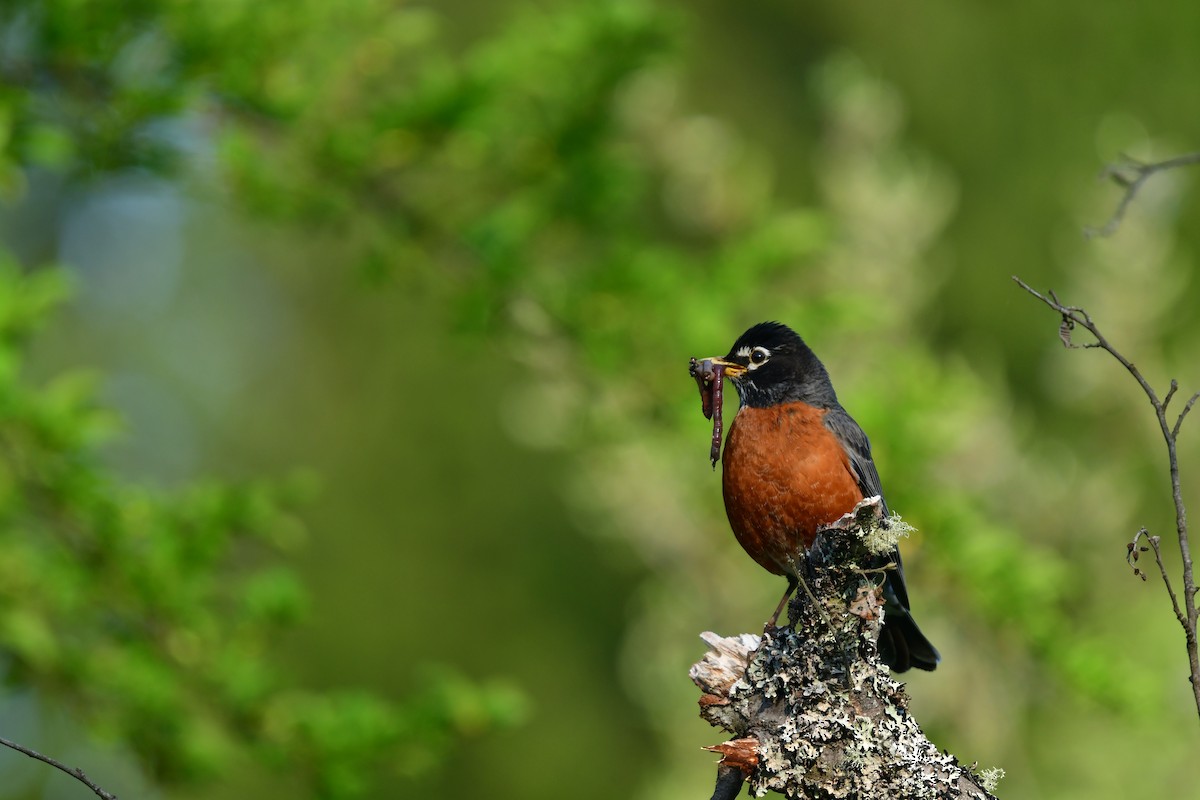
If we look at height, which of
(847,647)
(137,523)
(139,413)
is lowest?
(847,647)

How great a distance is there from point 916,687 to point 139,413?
13.3 m

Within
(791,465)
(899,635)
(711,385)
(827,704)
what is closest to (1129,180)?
(791,465)

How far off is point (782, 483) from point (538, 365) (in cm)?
225

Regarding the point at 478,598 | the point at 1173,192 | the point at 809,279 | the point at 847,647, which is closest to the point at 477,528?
the point at 478,598

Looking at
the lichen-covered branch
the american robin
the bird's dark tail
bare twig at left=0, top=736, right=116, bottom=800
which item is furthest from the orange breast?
bare twig at left=0, top=736, right=116, bottom=800

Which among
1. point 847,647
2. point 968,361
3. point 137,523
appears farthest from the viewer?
point 968,361

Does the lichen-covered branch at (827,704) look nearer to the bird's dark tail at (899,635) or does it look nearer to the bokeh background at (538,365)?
the bird's dark tail at (899,635)

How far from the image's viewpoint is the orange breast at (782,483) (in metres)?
3.90

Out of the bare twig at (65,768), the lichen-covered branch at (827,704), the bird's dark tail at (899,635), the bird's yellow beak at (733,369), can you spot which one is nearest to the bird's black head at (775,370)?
the bird's yellow beak at (733,369)

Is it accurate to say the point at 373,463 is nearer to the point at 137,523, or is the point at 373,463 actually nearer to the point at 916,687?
the point at 916,687

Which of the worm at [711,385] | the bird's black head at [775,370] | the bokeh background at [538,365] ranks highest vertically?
the bokeh background at [538,365]

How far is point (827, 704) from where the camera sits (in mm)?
2586

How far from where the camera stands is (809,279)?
A: 10422mm

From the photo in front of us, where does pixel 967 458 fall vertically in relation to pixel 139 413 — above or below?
below
